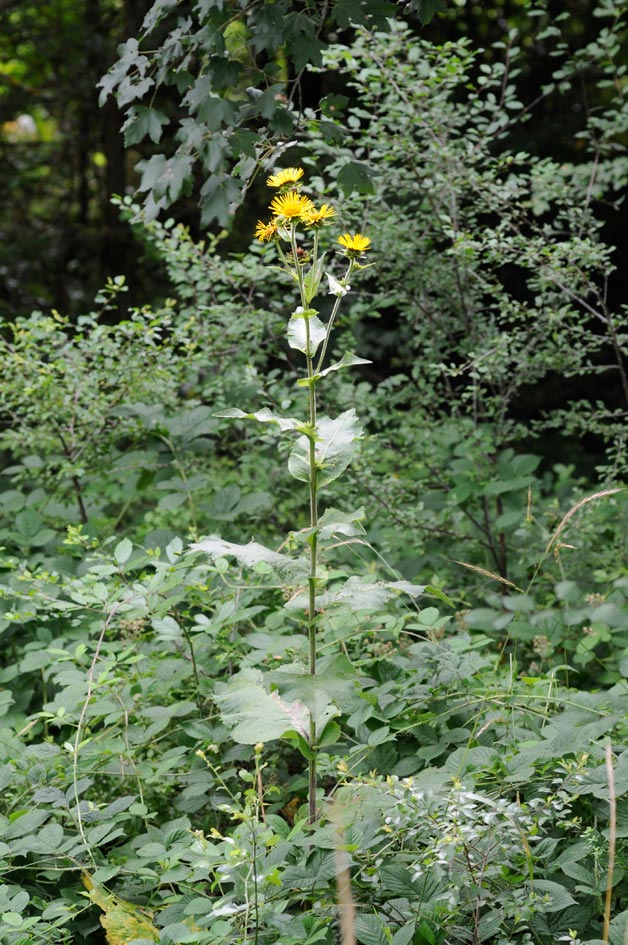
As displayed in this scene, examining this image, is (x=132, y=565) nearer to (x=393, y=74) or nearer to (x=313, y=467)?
(x=313, y=467)

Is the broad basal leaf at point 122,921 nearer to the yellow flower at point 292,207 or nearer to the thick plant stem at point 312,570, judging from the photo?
the thick plant stem at point 312,570

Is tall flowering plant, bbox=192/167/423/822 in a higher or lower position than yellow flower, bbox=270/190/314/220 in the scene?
lower

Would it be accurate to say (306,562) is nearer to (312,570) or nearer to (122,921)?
(312,570)

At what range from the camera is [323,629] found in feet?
8.20

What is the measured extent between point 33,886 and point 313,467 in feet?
3.98

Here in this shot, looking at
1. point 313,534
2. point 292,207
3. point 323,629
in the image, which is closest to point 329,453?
point 313,534

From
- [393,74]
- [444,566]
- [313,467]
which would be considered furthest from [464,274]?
[313,467]

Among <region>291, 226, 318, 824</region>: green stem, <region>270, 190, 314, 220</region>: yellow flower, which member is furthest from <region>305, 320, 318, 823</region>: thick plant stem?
<region>270, 190, 314, 220</region>: yellow flower

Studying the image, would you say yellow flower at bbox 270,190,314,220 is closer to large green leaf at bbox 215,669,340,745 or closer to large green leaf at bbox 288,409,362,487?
large green leaf at bbox 288,409,362,487

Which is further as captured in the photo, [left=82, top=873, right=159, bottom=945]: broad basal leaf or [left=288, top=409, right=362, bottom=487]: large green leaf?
[left=288, top=409, right=362, bottom=487]: large green leaf

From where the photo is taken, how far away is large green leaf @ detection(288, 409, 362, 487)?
6.56 feet

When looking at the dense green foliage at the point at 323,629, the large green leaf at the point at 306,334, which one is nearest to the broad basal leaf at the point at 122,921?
the dense green foliage at the point at 323,629

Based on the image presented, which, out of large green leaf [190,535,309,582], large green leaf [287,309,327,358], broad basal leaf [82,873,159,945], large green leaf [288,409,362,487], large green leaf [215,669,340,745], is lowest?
broad basal leaf [82,873,159,945]

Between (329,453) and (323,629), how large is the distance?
665 mm
